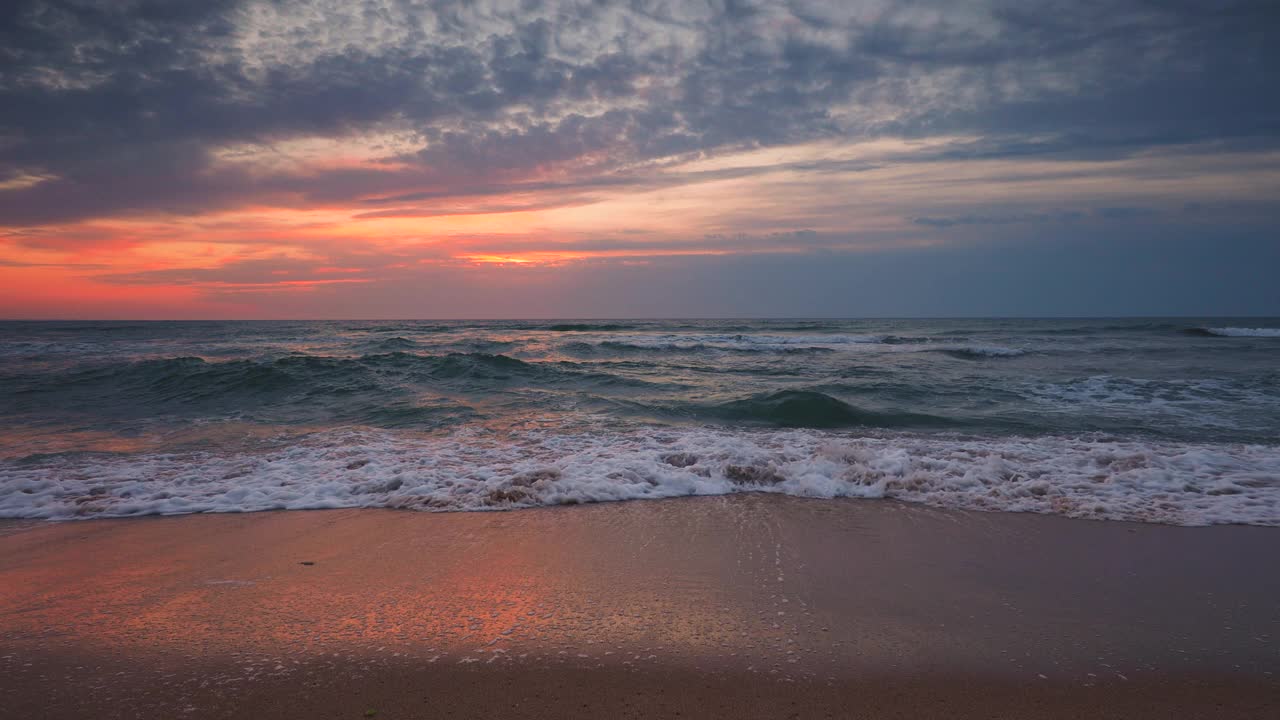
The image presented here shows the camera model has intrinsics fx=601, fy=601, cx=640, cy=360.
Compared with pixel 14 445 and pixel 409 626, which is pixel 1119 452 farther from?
pixel 14 445

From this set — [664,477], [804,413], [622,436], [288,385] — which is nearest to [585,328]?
[288,385]

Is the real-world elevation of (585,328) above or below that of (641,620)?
above

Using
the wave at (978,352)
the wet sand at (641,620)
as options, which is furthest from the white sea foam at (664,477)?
the wave at (978,352)

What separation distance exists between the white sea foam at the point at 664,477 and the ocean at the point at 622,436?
0.10 feet

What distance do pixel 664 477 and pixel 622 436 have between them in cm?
252

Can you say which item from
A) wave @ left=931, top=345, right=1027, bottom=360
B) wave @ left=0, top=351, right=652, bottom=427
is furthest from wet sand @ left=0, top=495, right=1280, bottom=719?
wave @ left=931, top=345, right=1027, bottom=360

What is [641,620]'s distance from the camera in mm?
3117

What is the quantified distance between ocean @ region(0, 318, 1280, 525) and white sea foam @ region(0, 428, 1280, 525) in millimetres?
30

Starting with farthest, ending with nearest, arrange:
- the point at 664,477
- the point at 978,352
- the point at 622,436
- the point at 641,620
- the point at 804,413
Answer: the point at 978,352
the point at 804,413
the point at 622,436
the point at 664,477
the point at 641,620

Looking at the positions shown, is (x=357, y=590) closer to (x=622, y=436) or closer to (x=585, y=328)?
(x=622, y=436)

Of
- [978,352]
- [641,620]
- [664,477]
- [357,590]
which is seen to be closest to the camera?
[641,620]

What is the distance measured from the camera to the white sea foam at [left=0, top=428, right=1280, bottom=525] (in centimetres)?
535

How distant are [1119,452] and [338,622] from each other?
8.18 meters

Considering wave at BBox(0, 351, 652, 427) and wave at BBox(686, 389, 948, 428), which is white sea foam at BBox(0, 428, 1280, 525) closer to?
wave at BBox(686, 389, 948, 428)
